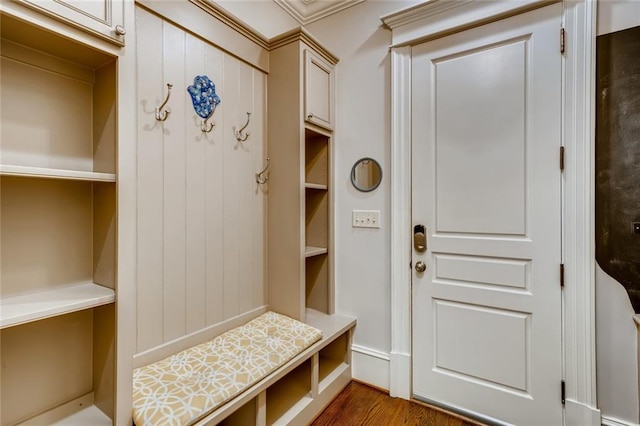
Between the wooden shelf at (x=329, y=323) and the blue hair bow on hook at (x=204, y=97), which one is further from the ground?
the blue hair bow on hook at (x=204, y=97)

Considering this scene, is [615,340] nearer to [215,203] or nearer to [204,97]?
[215,203]

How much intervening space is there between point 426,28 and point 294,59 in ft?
2.68

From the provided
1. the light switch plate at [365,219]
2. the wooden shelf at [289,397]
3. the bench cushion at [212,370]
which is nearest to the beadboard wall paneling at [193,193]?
the bench cushion at [212,370]

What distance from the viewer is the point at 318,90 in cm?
199

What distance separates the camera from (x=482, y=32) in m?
1.68

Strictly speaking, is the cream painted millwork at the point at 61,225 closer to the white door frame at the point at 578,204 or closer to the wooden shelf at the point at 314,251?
the wooden shelf at the point at 314,251

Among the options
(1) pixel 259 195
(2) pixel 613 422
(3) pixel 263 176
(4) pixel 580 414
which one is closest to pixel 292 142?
(3) pixel 263 176

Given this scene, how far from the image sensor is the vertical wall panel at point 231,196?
1710 millimetres

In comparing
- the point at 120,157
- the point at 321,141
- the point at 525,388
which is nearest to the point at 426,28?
the point at 321,141

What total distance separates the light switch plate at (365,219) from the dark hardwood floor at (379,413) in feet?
3.61

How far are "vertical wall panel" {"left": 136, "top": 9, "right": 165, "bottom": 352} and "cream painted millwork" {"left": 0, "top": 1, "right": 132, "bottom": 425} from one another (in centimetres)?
22

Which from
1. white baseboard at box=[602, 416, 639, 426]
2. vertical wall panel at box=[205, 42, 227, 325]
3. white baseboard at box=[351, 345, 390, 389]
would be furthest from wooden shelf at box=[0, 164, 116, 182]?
white baseboard at box=[602, 416, 639, 426]

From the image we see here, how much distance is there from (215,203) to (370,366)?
58.7 inches

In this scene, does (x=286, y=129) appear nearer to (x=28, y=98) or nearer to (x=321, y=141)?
(x=321, y=141)
